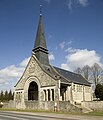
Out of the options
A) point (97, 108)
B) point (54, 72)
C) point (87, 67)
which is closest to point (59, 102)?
point (97, 108)

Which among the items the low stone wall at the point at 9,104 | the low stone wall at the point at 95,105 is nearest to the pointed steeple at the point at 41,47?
the low stone wall at the point at 9,104

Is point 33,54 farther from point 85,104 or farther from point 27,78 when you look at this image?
point 85,104

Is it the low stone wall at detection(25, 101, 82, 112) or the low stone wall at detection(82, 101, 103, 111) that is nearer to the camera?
the low stone wall at detection(25, 101, 82, 112)

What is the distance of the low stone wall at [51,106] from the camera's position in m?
31.0

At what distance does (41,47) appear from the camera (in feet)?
143

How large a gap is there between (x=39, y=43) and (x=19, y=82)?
33.3 ft

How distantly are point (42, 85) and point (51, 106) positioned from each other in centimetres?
540

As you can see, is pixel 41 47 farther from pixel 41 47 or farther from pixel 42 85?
pixel 42 85

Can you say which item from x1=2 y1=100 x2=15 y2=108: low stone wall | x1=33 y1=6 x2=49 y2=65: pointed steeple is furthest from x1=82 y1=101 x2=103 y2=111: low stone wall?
A: x1=2 y1=100 x2=15 y2=108: low stone wall

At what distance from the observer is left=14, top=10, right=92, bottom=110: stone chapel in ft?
121

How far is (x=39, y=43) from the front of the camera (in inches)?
1741

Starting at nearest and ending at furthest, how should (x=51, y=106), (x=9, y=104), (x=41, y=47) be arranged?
(x=51, y=106), (x=41, y=47), (x=9, y=104)

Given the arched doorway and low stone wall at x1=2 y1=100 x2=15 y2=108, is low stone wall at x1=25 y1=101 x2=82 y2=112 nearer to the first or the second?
the arched doorway

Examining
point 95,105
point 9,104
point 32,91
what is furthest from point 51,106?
point 9,104
